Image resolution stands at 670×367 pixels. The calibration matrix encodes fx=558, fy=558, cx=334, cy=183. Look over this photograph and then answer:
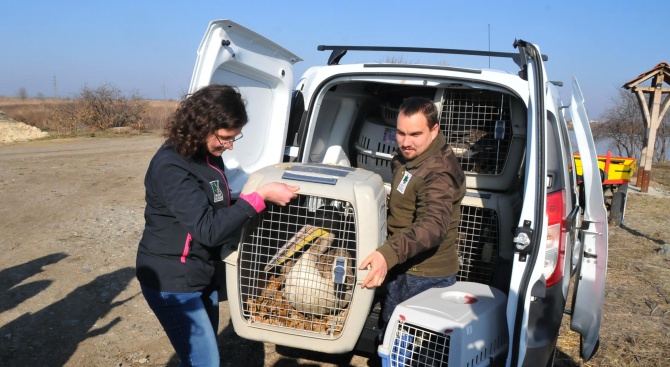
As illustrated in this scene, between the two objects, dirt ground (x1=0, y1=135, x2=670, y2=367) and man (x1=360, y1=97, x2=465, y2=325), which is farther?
dirt ground (x1=0, y1=135, x2=670, y2=367)

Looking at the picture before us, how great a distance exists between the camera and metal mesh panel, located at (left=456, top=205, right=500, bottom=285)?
360 centimetres

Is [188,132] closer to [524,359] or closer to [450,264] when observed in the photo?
[450,264]

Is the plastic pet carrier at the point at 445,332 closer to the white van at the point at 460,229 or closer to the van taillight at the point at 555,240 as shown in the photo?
the white van at the point at 460,229

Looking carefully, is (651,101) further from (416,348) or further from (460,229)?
(416,348)

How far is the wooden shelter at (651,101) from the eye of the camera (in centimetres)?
1254

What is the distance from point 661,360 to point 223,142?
365 cm

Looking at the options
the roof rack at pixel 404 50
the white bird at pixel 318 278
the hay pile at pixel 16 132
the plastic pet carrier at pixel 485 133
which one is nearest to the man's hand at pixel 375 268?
the white bird at pixel 318 278

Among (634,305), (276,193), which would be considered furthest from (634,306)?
(276,193)

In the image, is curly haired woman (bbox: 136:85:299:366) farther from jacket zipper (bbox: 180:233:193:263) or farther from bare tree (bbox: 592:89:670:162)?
bare tree (bbox: 592:89:670:162)

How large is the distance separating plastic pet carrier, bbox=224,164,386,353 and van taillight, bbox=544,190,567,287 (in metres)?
0.91

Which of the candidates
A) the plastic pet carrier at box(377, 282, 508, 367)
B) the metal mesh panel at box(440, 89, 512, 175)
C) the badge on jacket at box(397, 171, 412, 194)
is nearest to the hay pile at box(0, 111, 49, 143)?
the metal mesh panel at box(440, 89, 512, 175)

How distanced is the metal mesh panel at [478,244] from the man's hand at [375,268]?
4.70 ft

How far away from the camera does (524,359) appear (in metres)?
2.73

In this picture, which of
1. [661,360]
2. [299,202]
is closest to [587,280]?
[661,360]
